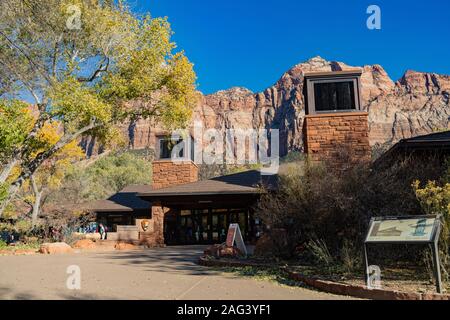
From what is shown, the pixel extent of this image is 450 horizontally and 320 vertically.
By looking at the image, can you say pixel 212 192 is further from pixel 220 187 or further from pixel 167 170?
pixel 167 170

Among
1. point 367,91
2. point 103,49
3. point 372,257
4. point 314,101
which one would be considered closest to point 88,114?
point 103,49

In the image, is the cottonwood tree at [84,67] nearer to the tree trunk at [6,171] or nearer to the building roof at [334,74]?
the tree trunk at [6,171]

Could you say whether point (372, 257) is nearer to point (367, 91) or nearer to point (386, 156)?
point (386, 156)

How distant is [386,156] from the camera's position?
11406 millimetres

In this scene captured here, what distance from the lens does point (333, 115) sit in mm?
14570

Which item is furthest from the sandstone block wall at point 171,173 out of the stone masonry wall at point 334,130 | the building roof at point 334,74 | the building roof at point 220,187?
the building roof at point 334,74

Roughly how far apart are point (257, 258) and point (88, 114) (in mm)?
8618

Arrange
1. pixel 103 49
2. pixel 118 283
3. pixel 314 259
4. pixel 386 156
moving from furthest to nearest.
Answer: pixel 103 49 → pixel 386 156 → pixel 314 259 → pixel 118 283

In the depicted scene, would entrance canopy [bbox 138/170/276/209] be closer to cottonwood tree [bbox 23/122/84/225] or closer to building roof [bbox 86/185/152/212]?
building roof [bbox 86/185/152/212]

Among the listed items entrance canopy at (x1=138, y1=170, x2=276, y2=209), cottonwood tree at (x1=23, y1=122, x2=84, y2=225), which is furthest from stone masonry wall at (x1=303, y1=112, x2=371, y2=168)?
cottonwood tree at (x1=23, y1=122, x2=84, y2=225)

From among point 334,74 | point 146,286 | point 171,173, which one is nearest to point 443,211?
point 146,286

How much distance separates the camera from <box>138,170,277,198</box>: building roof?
1827 centimetres

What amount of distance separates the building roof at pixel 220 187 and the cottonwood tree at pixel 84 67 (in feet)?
10.7

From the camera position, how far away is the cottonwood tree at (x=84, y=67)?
1420 cm
